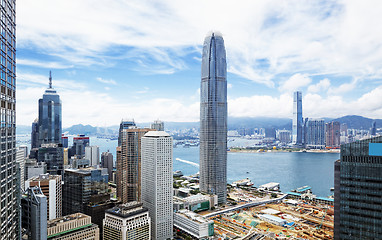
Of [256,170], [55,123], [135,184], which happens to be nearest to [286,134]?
[256,170]

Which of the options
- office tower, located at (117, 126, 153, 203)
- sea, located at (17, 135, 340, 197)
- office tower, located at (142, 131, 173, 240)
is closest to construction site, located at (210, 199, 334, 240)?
office tower, located at (142, 131, 173, 240)

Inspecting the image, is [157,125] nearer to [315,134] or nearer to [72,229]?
[72,229]

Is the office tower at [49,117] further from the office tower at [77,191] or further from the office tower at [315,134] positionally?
the office tower at [315,134]

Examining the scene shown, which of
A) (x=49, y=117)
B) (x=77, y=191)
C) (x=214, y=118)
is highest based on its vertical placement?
(x=49, y=117)

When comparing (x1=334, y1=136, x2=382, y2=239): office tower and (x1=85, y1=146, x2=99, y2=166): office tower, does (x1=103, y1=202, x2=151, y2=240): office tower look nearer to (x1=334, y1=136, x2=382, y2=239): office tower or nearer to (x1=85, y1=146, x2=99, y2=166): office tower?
(x1=334, y1=136, x2=382, y2=239): office tower

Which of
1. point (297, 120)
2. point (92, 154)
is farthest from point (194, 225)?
point (297, 120)

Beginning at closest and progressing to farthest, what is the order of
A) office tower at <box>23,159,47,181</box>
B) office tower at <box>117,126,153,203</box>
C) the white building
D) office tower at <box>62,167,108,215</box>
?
the white building < office tower at <box>62,167,108,215</box> < office tower at <box>117,126,153,203</box> < office tower at <box>23,159,47,181</box>
